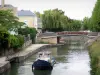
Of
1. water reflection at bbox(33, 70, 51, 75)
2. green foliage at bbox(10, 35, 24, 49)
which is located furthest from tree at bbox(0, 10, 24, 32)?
water reflection at bbox(33, 70, 51, 75)

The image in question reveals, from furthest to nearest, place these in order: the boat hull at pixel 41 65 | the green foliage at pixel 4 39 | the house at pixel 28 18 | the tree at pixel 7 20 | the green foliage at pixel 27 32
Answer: the house at pixel 28 18 → the green foliage at pixel 27 32 → the tree at pixel 7 20 → the green foliage at pixel 4 39 → the boat hull at pixel 41 65

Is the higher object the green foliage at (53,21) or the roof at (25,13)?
the roof at (25,13)

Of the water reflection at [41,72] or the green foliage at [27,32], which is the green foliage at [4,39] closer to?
the water reflection at [41,72]

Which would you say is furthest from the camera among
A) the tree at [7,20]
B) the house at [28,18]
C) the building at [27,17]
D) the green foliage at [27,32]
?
the building at [27,17]

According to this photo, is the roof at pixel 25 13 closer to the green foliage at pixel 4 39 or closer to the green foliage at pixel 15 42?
the green foliage at pixel 15 42

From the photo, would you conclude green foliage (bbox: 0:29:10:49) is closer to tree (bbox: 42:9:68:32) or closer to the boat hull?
the boat hull

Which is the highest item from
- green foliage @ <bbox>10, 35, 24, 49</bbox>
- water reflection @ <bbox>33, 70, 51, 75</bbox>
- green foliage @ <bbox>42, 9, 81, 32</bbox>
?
green foliage @ <bbox>42, 9, 81, 32</bbox>

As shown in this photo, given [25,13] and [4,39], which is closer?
[4,39]

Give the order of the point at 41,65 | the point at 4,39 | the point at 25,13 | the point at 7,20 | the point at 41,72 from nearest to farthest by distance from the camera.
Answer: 1. the point at 41,72
2. the point at 41,65
3. the point at 4,39
4. the point at 7,20
5. the point at 25,13

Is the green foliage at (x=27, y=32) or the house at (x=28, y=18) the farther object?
the house at (x=28, y=18)

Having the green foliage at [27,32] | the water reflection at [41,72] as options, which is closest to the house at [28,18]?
the green foliage at [27,32]

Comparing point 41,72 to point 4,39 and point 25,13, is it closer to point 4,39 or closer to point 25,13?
point 4,39

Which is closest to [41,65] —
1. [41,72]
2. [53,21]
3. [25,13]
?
[41,72]

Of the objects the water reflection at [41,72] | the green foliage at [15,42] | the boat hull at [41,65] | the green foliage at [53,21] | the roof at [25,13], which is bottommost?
the water reflection at [41,72]
